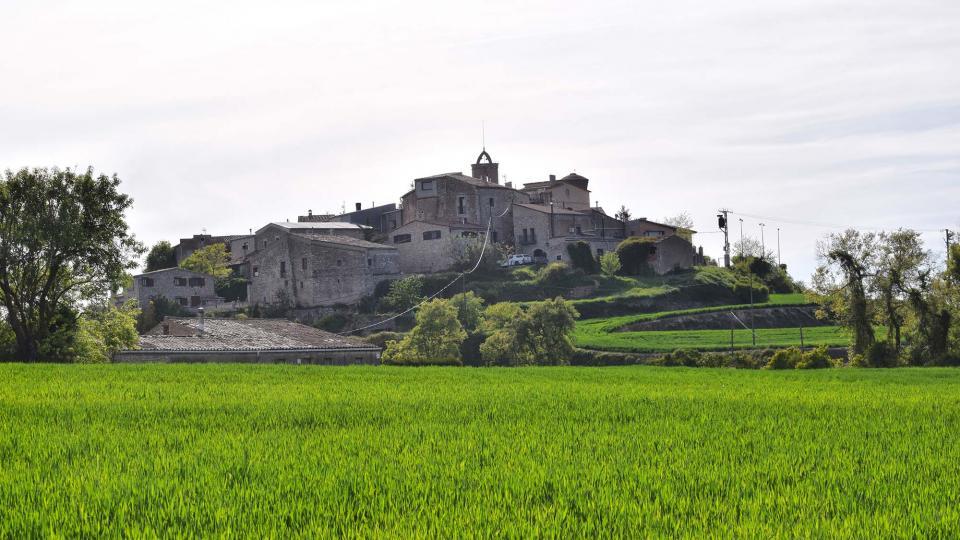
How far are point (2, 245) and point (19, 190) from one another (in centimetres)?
254

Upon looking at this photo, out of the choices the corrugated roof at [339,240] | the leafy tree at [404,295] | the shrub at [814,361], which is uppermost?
the corrugated roof at [339,240]

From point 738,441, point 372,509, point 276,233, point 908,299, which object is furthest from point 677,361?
point 276,233

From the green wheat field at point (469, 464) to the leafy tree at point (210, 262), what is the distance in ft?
296

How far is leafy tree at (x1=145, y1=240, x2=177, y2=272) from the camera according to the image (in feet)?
409

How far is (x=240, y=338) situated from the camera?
61438mm

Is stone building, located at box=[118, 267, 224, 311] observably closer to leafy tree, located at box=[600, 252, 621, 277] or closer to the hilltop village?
the hilltop village

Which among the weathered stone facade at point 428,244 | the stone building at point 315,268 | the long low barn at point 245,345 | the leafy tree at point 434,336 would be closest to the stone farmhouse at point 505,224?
the weathered stone facade at point 428,244

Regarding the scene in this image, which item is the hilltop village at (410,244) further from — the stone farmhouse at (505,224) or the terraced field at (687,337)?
the terraced field at (687,337)

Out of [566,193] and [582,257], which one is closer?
[582,257]

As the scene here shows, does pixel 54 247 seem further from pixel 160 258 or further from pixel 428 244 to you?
pixel 160 258

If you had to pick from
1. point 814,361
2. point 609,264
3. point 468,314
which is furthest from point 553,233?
A: point 814,361

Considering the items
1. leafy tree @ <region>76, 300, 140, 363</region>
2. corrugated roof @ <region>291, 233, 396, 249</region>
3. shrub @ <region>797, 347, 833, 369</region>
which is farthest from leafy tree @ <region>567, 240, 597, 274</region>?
leafy tree @ <region>76, 300, 140, 363</region>

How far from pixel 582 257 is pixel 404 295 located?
62.8 ft

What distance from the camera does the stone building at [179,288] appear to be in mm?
105375
